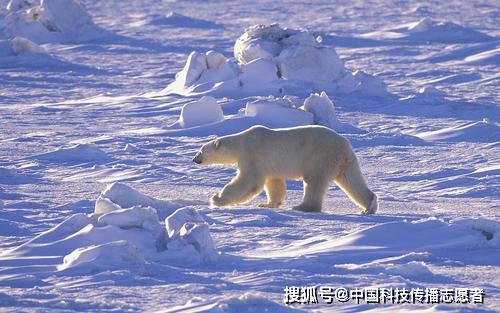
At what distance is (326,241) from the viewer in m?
6.30

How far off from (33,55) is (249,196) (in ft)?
41.5

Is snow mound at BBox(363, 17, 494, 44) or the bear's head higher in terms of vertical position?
the bear's head

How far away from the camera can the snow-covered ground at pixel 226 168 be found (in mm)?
5395

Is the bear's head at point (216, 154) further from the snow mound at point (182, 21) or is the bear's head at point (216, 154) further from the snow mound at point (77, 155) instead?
the snow mound at point (182, 21)

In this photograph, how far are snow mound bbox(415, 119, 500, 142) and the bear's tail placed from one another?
4.45 m

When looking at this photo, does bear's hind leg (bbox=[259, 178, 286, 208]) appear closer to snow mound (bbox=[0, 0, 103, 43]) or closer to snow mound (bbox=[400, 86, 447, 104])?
snow mound (bbox=[400, 86, 447, 104])

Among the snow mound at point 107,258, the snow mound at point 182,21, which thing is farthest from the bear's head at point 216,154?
the snow mound at point 182,21

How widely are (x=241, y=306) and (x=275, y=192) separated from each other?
3367 millimetres

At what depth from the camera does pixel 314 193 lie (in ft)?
25.0

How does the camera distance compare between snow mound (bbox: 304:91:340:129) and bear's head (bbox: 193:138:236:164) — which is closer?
bear's head (bbox: 193:138:236:164)

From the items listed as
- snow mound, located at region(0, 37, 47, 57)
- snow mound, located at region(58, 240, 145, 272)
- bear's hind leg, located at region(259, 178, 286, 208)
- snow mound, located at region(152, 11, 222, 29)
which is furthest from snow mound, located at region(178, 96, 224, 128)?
snow mound, located at region(152, 11, 222, 29)

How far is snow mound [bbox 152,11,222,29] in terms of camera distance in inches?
983

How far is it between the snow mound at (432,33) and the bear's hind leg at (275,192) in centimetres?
1412

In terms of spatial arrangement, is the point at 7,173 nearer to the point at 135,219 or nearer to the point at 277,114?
the point at 135,219
